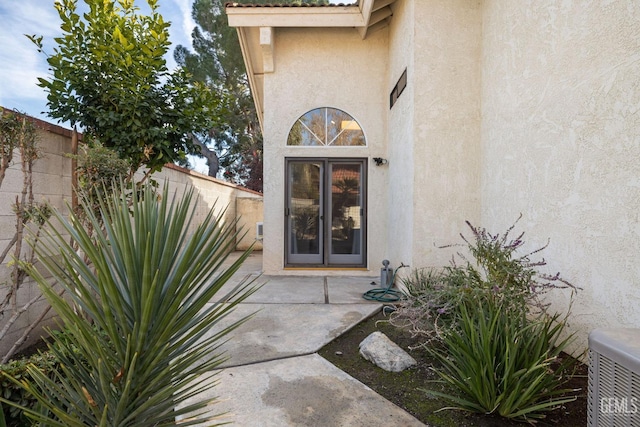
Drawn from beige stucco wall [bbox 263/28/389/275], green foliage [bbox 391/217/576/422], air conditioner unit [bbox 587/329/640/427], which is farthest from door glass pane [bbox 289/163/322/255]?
air conditioner unit [bbox 587/329/640/427]

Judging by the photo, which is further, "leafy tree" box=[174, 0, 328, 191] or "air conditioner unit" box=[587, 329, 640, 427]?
"leafy tree" box=[174, 0, 328, 191]

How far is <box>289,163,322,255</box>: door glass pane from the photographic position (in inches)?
299

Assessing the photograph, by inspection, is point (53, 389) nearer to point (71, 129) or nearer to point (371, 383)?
point (371, 383)

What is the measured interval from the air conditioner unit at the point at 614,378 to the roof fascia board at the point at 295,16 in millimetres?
6808

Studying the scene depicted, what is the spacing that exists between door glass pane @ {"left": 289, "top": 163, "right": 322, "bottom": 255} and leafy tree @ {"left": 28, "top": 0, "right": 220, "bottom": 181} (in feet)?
11.1

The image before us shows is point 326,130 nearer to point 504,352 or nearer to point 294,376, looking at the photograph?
point 294,376

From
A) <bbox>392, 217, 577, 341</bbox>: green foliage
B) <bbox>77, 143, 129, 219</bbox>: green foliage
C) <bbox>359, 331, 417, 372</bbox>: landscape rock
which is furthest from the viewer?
<bbox>77, 143, 129, 219</bbox>: green foliage

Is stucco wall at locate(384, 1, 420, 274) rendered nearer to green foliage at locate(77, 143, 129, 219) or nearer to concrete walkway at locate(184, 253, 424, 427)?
concrete walkway at locate(184, 253, 424, 427)

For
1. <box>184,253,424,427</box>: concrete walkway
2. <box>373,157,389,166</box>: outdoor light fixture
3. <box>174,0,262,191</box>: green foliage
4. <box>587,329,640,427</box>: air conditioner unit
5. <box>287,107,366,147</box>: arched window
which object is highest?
<box>174,0,262,191</box>: green foliage

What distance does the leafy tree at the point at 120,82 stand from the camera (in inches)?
148

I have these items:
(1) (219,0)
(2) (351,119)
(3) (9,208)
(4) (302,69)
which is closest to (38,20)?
(3) (9,208)

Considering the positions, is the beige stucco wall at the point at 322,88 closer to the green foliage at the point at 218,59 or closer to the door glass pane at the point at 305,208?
the door glass pane at the point at 305,208

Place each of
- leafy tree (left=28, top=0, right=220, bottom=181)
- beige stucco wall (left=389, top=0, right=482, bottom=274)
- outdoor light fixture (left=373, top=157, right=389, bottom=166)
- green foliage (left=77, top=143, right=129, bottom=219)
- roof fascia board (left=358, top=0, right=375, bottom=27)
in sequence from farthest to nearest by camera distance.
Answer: outdoor light fixture (left=373, top=157, right=389, bottom=166) → roof fascia board (left=358, top=0, right=375, bottom=27) → beige stucco wall (left=389, top=0, right=482, bottom=274) → leafy tree (left=28, top=0, right=220, bottom=181) → green foliage (left=77, top=143, right=129, bottom=219)

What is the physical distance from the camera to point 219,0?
16.3 m
